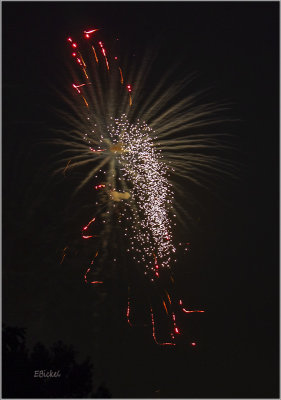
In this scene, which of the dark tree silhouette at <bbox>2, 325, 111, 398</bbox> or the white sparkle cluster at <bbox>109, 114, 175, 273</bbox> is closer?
the dark tree silhouette at <bbox>2, 325, 111, 398</bbox>

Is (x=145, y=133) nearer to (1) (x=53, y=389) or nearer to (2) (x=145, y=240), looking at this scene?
(2) (x=145, y=240)

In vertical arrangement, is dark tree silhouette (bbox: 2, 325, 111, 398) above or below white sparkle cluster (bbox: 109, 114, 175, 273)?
below

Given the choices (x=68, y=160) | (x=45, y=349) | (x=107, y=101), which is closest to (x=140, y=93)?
(x=107, y=101)

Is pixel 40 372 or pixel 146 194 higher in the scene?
pixel 146 194

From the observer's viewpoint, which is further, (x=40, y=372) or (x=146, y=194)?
(x=146, y=194)

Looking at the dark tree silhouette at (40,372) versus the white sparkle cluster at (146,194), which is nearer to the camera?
the dark tree silhouette at (40,372)
